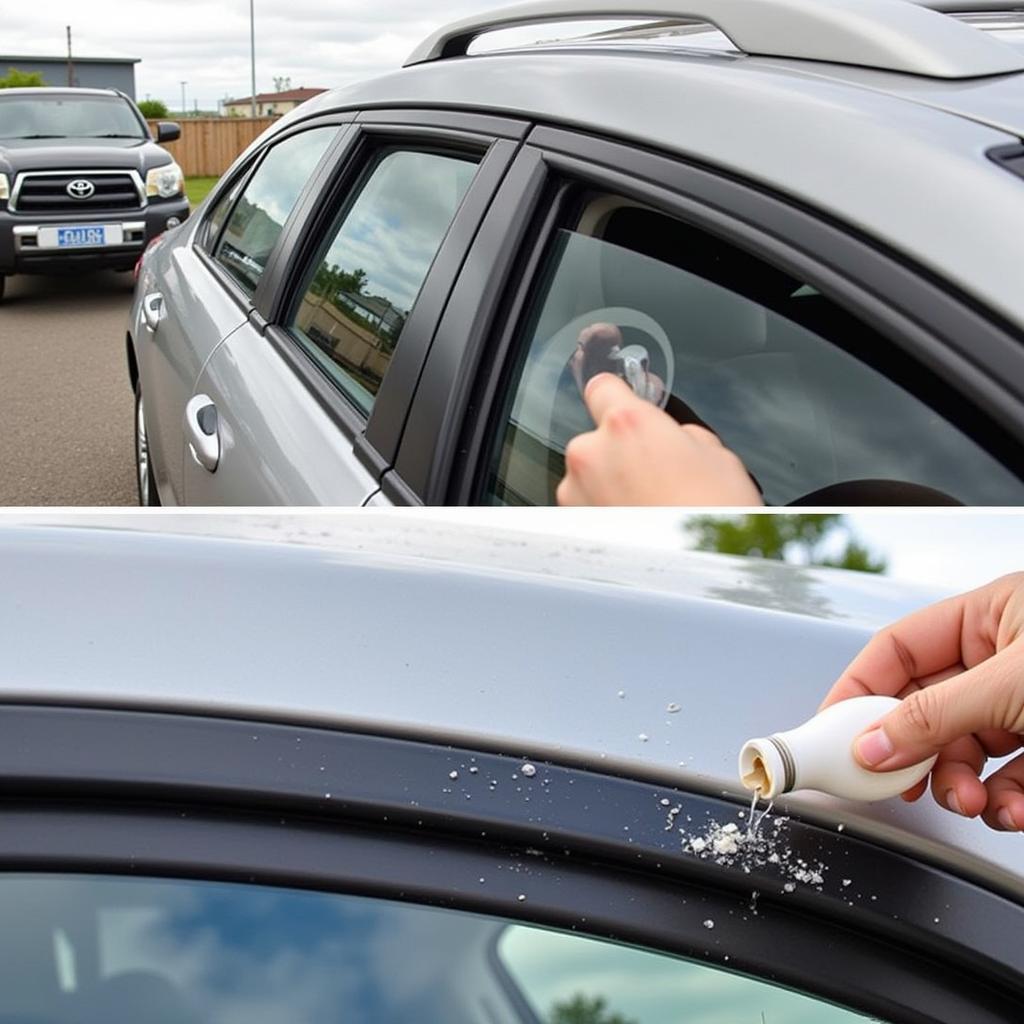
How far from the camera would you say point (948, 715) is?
946mm

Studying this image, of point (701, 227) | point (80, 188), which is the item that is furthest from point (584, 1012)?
point (80, 188)

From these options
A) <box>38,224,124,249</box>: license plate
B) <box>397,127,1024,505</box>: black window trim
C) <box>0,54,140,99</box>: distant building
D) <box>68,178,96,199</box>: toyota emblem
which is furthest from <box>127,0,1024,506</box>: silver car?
<box>68,178,96,199</box>: toyota emblem

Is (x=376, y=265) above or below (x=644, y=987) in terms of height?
above

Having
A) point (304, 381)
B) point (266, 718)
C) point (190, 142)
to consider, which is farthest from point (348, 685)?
point (190, 142)

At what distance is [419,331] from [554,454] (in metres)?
0.43

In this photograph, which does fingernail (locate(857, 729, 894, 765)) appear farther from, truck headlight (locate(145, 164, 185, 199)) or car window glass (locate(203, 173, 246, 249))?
truck headlight (locate(145, 164, 185, 199))

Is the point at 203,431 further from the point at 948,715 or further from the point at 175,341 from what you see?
the point at 948,715

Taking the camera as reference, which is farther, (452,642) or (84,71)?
(84,71)

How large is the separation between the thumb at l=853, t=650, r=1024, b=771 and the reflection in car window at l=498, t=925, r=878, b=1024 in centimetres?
17

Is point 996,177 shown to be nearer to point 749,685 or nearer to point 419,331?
point 749,685

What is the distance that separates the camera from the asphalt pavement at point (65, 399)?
4047mm

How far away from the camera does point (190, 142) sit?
16.2m

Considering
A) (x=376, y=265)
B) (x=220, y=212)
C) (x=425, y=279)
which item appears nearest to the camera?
(x=425, y=279)

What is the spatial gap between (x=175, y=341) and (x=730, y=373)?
6.95ft
